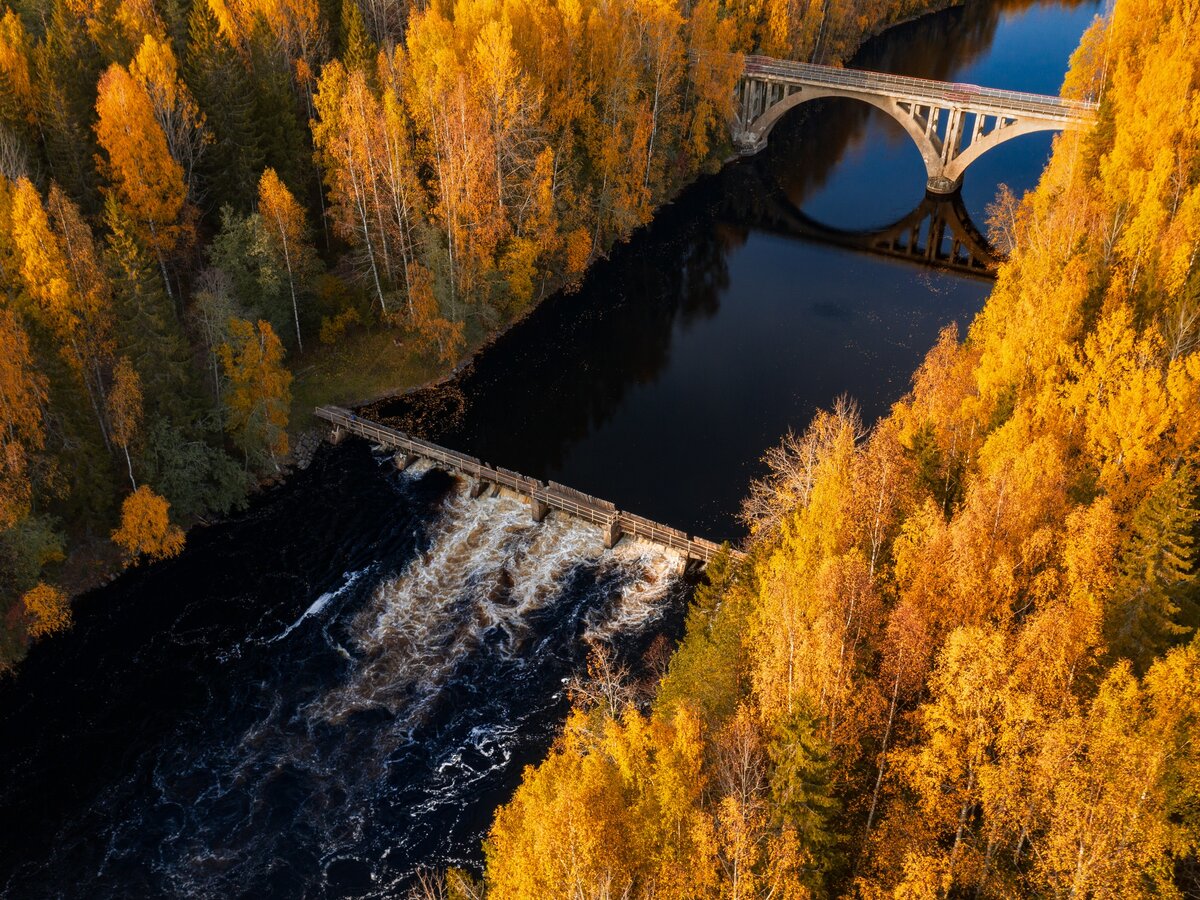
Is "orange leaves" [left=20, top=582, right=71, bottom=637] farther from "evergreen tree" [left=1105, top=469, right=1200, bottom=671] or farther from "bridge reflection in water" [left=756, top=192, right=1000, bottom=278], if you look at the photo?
"bridge reflection in water" [left=756, top=192, right=1000, bottom=278]

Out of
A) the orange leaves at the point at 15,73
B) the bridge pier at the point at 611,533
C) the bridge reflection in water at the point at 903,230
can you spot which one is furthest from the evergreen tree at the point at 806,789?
the bridge reflection in water at the point at 903,230

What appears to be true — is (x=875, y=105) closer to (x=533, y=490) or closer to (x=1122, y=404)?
(x=533, y=490)

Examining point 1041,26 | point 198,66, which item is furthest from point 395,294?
point 1041,26

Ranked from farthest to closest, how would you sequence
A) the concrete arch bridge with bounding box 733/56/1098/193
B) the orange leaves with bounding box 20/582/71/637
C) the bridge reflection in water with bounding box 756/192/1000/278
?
the concrete arch bridge with bounding box 733/56/1098/193 < the bridge reflection in water with bounding box 756/192/1000/278 < the orange leaves with bounding box 20/582/71/637

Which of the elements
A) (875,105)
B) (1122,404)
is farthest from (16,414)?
(875,105)

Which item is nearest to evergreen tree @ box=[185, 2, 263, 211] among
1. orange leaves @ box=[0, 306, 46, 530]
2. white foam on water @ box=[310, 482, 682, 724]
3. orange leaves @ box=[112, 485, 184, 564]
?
orange leaves @ box=[0, 306, 46, 530]

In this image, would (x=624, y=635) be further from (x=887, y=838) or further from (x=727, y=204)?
(x=727, y=204)
